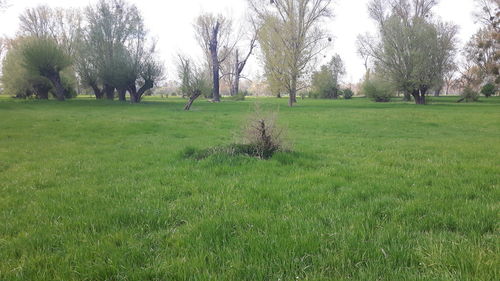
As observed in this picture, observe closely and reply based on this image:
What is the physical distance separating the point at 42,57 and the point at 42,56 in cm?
12

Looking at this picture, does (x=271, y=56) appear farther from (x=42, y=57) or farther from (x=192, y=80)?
(x=42, y=57)

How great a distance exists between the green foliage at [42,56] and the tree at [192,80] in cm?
1545

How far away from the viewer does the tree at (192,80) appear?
3209 centimetres

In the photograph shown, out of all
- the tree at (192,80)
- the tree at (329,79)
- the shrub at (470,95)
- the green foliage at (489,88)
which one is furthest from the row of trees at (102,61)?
the green foliage at (489,88)

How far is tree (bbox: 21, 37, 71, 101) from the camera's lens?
110ft

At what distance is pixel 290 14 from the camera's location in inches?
1460

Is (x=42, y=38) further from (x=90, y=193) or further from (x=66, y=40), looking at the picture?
(x=90, y=193)

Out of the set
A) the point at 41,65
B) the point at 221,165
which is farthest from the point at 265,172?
the point at 41,65

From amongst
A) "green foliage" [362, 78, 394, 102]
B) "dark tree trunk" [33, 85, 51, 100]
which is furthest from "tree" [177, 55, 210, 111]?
"green foliage" [362, 78, 394, 102]

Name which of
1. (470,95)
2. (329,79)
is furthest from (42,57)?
(470,95)

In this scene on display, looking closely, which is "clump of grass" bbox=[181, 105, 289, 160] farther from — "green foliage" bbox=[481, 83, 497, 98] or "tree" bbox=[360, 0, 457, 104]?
"green foliage" bbox=[481, 83, 497, 98]

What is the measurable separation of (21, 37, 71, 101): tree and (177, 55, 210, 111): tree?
15.4 metres

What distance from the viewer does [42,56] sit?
111 ft

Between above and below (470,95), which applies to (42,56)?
above
